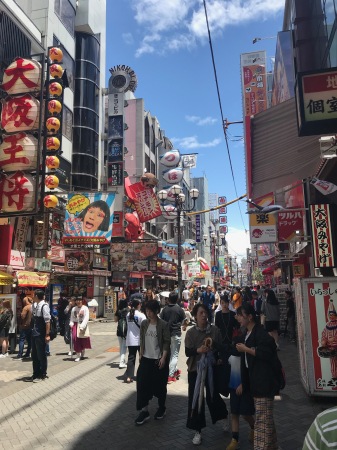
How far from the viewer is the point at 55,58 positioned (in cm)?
1747

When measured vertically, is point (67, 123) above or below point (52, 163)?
above

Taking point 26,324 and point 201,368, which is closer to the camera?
point 201,368

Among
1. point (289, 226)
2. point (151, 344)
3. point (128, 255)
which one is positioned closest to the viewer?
point (151, 344)

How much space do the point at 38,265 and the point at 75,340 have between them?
23.5 ft

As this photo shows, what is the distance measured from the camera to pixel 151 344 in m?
5.91

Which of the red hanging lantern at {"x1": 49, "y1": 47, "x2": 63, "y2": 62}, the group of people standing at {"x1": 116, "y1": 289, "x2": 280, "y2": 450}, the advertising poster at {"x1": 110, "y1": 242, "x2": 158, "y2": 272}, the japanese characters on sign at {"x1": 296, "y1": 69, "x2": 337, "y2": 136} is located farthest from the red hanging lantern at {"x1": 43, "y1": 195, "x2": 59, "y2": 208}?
the japanese characters on sign at {"x1": 296, "y1": 69, "x2": 337, "y2": 136}

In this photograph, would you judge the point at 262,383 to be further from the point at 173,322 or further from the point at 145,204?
the point at 145,204

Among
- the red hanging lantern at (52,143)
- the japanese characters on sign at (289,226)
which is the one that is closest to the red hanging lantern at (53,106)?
the red hanging lantern at (52,143)

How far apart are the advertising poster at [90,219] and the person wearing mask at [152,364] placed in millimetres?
12918

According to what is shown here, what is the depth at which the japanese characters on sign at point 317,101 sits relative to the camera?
5570 millimetres

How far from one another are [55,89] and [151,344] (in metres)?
14.2

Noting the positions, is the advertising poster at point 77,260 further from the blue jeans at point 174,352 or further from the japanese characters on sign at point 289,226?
the blue jeans at point 174,352

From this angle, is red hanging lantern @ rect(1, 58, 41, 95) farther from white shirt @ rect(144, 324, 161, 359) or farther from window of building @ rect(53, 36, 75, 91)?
white shirt @ rect(144, 324, 161, 359)

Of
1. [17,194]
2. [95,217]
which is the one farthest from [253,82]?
[17,194]
